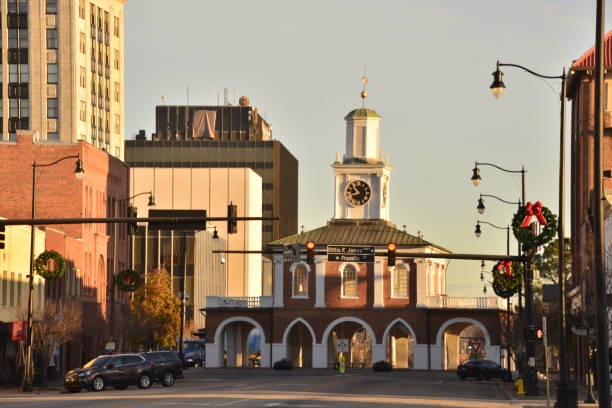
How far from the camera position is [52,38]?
151875 millimetres

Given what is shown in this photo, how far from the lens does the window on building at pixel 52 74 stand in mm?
153250

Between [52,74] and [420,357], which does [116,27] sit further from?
[420,357]

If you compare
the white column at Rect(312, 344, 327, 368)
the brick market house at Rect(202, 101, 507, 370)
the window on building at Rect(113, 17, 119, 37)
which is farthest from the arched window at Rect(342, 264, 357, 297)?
the window on building at Rect(113, 17, 119, 37)

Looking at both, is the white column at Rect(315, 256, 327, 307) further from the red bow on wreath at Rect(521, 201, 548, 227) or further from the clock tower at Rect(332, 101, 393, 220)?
the red bow on wreath at Rect(521, 201, 548, 227)

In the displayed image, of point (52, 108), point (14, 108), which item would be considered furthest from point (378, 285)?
point (14, 108)

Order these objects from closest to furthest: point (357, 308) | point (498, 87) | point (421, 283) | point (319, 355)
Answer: point (498, 87), point (319, 355), point (421, 283), point (357, 308)

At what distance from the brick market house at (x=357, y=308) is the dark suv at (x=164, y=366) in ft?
137

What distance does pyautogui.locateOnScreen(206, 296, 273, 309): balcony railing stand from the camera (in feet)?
374

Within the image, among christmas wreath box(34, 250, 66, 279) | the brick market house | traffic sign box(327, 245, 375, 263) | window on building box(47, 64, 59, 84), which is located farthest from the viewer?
window on building box(47, 64, 59, 84)

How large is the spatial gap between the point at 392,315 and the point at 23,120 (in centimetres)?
5946

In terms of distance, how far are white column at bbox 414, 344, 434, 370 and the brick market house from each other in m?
0.08

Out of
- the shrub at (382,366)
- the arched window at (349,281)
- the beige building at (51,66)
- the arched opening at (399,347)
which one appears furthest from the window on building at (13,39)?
the shrub at (382,366)

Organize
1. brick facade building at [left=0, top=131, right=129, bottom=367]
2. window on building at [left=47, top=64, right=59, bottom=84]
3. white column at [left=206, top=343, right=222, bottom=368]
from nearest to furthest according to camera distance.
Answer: brick facade building at [left=0, top=131, right=129, bottom=367]
white column at [left=206, top=343, right=222, bottom=368]
window on building at [left=47, top=64, right=59, bottom=84]

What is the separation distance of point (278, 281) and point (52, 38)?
5189cm
